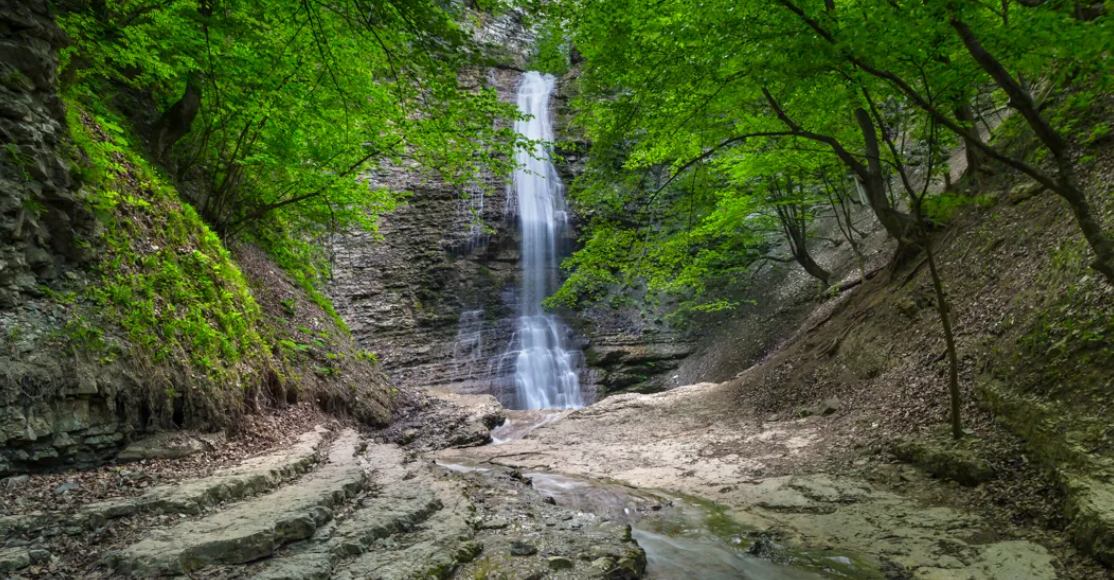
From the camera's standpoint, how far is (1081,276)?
17.1 feet

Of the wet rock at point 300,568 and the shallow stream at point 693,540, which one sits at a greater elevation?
the wet rock at point 300,568

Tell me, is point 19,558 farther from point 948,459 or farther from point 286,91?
point 948,459

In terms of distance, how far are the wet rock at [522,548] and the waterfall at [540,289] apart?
13.2 meters

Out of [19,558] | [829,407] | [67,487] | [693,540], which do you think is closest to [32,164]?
[67,487]

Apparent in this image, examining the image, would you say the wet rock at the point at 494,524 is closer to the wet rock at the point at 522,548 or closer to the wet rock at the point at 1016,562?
the wet rock at the point at 522,548

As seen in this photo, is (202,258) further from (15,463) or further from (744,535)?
(744,535)

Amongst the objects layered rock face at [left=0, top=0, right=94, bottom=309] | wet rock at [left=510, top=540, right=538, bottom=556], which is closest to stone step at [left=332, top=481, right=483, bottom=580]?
wet rock at [left=510, top=540, right=538, bottom=556]

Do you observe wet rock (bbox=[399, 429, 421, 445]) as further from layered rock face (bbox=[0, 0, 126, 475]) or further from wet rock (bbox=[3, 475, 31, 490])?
wet rock (bbox=[3, 475, 31, 490])

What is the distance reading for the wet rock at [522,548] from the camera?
4.05 metres

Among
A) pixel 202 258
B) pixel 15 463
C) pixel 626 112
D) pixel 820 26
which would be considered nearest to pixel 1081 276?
pixel 820 26

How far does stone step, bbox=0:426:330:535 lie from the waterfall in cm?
1277

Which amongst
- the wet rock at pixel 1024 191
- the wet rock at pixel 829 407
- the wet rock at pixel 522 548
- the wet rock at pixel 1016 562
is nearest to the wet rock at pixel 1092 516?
the wet rock at pixel 1016 562

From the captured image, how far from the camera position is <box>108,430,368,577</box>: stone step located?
9.88 feet

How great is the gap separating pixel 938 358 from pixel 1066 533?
3514 millimetres
